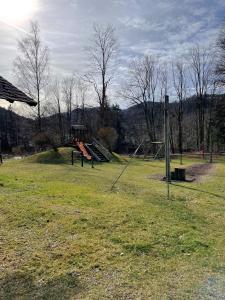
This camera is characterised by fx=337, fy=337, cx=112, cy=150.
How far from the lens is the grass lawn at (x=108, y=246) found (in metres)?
4.70

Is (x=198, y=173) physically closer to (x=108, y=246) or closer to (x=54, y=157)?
(x=54, y=157)

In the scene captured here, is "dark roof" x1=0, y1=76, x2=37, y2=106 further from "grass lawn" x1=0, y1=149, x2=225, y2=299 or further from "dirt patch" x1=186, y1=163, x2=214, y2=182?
"dirt patch" x1=186, y1=163, x2=214, y2=182

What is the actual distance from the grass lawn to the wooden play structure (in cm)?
1576

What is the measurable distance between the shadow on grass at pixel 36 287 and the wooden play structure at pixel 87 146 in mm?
20037

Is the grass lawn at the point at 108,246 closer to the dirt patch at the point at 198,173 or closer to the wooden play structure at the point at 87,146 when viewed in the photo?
the dirt patch at the point at 198,173

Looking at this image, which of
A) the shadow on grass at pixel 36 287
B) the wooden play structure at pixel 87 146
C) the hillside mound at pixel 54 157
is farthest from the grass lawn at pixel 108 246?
the wooden play structure at pixel 87 146

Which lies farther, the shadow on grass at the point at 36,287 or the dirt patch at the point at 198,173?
the dirt patch at the point at 198,173

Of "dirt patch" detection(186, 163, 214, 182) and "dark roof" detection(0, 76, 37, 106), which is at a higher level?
"dark roof" detection(0, 76, 37, 106)

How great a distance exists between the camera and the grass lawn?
470cm

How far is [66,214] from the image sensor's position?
25.8 ft

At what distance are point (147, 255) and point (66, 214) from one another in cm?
263

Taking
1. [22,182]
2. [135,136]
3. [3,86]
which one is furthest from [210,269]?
[135,136]

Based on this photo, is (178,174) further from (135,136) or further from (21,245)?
(135,136)

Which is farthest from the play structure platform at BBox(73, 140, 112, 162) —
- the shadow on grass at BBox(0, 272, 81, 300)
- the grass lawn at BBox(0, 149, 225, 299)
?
the shadow on grass at BBox(0, 272, 81, 300)
